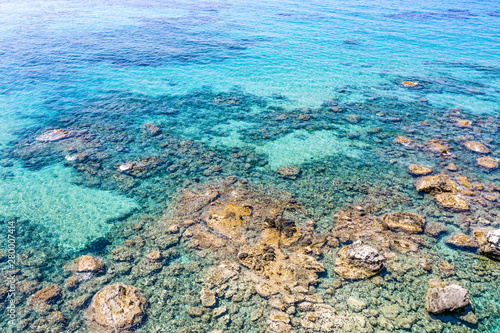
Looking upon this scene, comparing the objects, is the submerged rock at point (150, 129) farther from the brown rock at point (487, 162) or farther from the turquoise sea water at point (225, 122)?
the brown rock at point (487, 162)

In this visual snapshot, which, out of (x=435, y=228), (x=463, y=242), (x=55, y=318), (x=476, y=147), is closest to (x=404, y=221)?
(x=435, y=228)

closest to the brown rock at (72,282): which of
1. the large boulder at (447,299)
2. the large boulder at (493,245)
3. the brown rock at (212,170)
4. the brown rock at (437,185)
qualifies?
the brown rock at (212,170)

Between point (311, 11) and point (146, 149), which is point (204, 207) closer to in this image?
point (146, 149)

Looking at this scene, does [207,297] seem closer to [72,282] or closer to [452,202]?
[72,282]

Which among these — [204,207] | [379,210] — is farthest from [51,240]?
[379,210]

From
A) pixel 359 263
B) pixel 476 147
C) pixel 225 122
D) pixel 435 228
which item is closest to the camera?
pixel 359 263

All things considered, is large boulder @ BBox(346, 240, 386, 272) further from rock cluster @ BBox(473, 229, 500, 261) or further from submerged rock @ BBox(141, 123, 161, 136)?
submerged rock @ BBox(141, 123, 161, 136)

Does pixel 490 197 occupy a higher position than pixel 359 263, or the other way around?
pixel 490 197

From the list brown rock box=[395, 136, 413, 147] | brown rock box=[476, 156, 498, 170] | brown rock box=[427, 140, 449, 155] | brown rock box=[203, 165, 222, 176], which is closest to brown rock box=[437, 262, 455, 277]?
brown rock box=[476, 156, 498, 170]
